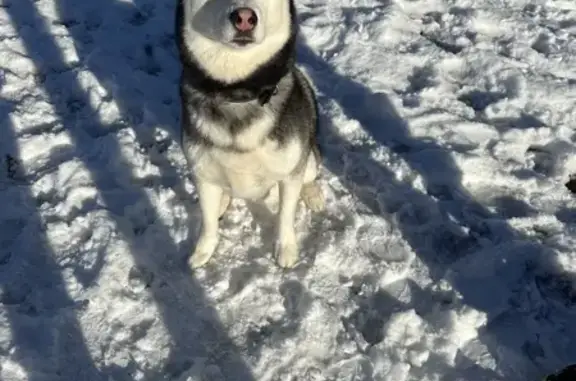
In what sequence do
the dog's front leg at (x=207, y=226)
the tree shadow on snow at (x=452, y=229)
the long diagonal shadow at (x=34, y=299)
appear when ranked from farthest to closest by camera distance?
the dog's front leg at (x=207, y=226) → the tree shadow on snow at (x=452, y=229) → the long diagonal shadow at (x=34, y=299)

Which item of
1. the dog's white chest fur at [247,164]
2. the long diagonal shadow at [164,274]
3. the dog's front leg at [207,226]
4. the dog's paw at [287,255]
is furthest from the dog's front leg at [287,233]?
the long diagonal shadow at [164,274]

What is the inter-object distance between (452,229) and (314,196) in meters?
0.83

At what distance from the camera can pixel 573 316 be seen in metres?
3.63

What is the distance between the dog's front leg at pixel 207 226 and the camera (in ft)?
12.1

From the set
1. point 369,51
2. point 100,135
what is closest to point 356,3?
point 369,51

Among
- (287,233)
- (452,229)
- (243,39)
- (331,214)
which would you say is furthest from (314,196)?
(243,39)

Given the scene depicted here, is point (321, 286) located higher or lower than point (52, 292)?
lower

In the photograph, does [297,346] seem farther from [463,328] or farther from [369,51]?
[369,51]

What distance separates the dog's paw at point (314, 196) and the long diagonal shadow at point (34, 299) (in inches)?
56.8

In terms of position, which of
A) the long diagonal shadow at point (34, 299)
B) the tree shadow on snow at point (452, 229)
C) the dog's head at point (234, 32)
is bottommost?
the tree shadow on snow at point (452, 229)

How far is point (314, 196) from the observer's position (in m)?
4.18

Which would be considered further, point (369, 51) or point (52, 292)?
point (369, 51)

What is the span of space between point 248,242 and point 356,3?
2.58 m

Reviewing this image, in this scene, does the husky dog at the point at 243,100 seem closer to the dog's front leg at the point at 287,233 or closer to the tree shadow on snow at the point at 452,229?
the dog's front leg at the point at 287,233
